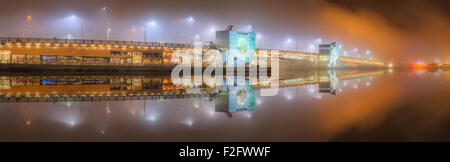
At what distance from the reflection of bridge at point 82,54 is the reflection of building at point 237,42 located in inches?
122

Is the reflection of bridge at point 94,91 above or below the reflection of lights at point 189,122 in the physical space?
above

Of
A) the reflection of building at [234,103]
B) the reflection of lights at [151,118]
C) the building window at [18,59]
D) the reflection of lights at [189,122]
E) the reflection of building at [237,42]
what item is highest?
the reflection of building at [237,42]

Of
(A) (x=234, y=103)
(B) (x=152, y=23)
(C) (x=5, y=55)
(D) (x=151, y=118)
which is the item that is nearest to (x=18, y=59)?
(C) (x=5, y=55)

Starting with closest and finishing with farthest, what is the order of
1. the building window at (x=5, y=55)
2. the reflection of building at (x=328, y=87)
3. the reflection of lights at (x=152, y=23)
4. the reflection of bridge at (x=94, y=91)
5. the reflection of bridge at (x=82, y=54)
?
1. the reflection of bridge at (x=94, y=91)
2. the reflection of building at (x=328, y=87)
3. the reflection of bridge at (x=82, y=54)
4. the building window at (x=5, y=55)
5. the reflection of lights at (x=152, y=23)

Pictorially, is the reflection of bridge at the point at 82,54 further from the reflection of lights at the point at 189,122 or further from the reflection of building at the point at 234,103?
the reflection of lights at the point at 189,122

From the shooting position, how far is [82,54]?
113 feet

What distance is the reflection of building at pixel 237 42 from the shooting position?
42.1 metres

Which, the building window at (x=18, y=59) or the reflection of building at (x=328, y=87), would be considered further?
the building window at (x=18, y=59)

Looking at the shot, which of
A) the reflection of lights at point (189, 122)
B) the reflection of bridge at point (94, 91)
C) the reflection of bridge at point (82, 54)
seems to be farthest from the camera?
the reflection of bridge at point (82, 54)

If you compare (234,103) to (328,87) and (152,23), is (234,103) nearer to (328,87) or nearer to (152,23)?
(328,87)

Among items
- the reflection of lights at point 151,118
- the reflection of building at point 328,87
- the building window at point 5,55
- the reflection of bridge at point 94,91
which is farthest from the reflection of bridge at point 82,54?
the reflection of lights at point 151,118

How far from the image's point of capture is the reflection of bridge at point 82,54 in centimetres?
3031

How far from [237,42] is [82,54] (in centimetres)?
1823
